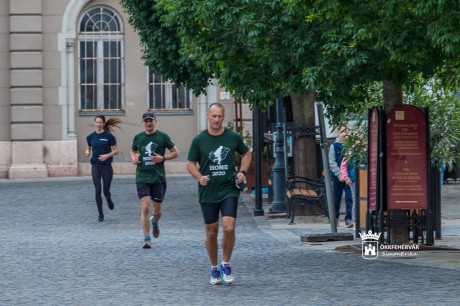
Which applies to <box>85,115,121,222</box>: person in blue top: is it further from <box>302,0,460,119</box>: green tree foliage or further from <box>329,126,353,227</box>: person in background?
<box>302,0,460,119</box>: green tree foliage

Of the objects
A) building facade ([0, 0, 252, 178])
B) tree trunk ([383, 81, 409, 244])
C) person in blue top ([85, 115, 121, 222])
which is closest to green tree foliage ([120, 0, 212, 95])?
person in blue top ([85, 115, 121, 222])

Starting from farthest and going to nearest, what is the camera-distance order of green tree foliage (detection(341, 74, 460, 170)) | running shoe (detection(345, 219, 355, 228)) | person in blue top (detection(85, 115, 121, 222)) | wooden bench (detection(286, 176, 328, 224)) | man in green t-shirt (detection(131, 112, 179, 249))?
person in blue top (detection(85, 115, 121, 222)) < wooden bench (detection(286, 176, 328, 224)) < running shoe (detection(345, 219, 355, 228)) < man in green t-shirt (detection(131, 112, 179, 249)) < green tree foliage (detection(341, 74, 460, 170))

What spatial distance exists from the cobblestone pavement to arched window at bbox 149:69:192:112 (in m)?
15.6

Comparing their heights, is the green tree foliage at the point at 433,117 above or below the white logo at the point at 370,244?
above

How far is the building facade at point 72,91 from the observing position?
122 ft

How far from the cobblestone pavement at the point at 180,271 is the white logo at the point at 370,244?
0.25m

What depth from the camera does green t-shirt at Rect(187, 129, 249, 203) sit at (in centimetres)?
1275

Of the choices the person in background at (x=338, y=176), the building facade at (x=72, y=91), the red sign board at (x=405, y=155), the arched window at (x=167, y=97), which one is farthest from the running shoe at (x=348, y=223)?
the arched window at (x=167, y=97)

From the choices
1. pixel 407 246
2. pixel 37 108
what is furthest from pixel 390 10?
pixel 37 108

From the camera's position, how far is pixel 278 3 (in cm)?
1572

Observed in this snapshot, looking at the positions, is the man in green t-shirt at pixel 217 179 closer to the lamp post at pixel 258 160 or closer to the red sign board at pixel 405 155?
the red sign board at pixel 405 155

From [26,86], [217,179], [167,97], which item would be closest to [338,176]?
[217,179]

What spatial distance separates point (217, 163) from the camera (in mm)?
12742

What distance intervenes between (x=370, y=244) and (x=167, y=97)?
23.1 metres
